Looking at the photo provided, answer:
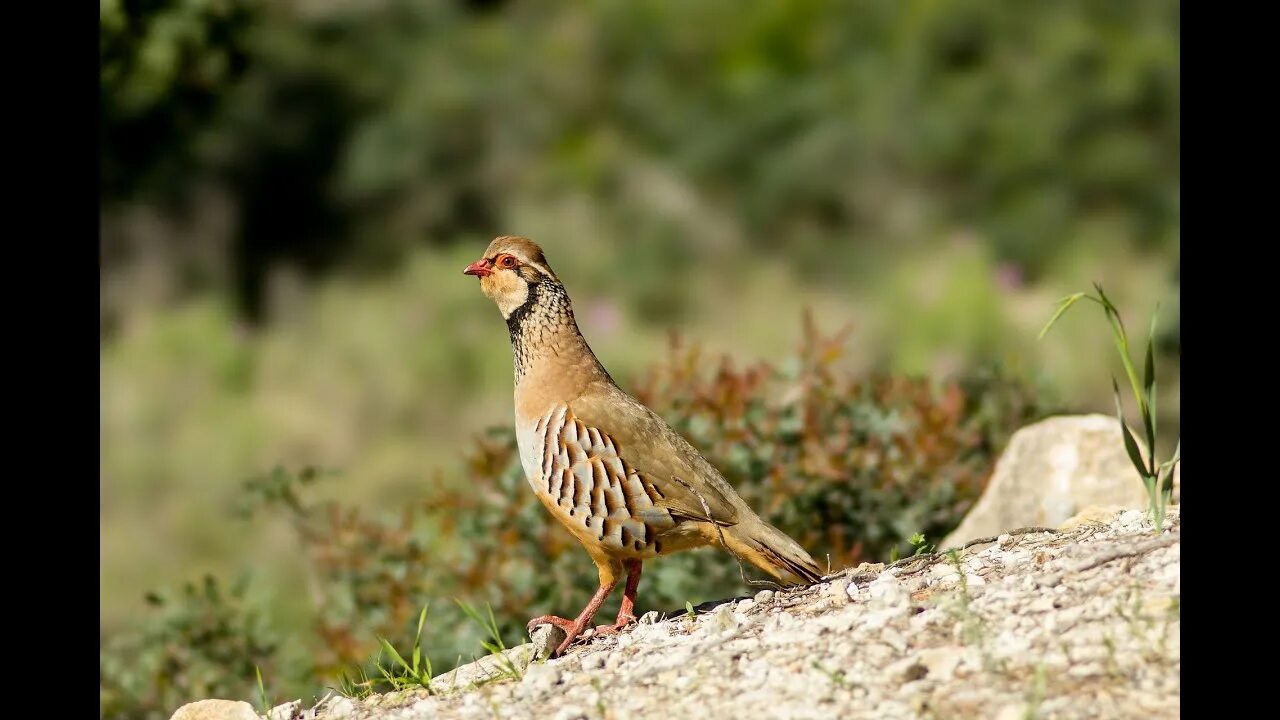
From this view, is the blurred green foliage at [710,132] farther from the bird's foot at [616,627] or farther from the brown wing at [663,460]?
the bird's foot at [616,627]

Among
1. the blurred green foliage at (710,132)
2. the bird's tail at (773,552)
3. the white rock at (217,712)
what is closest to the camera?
the white rock at (217,712)

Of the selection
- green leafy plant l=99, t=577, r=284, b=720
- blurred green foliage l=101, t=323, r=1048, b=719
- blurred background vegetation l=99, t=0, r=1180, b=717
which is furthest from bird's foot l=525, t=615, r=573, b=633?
blurred background vegetation l=99, t=0, r=1180, b=717

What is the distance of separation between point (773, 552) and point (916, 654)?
3.88ft

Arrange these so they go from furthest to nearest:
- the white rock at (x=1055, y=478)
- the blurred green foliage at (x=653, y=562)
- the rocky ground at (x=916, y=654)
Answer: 1. the blurred green foliage at (x=653, y=562)
2. the white rock at (x=1055, y=478)
3. the rocky ground at (x=916, y=654)

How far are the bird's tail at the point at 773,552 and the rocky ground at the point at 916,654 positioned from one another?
18 centimetres

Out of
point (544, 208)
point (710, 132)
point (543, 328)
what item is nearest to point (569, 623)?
point (543, 328)

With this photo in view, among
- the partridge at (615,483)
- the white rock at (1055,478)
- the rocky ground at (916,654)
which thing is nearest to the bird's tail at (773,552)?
the partridge at (615,483)

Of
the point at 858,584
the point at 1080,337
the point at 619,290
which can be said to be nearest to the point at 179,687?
the point at 858,584

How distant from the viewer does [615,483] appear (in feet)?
16.0

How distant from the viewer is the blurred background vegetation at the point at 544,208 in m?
11.5

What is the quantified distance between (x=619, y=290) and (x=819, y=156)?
3.19 meters

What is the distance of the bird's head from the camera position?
5332 mm

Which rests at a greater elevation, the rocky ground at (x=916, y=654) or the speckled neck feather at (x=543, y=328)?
the speckled neck feather at (x=543, y=328)

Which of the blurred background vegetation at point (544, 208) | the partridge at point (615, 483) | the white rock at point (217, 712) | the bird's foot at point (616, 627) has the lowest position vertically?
the white rock at point (217, 712)
